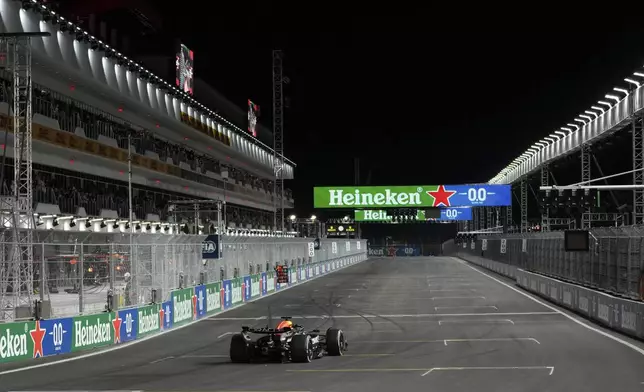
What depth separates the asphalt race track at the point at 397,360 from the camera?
51.1 ft

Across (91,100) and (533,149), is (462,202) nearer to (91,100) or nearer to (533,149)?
(533,149)

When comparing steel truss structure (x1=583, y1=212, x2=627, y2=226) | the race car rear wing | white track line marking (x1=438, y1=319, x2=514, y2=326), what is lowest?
white track line marking (x1=438, y1=319, x2=514, y2=326)

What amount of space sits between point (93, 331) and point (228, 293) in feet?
48.1

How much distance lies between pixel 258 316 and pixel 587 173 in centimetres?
2339

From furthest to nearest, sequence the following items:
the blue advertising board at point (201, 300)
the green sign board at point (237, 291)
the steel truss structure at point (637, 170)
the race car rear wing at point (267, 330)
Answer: the green sign board at point (237, 291), the steel truss structure at point (637, 170), the blue advertising board at point (201, 300), the race car rear wing at point (267, 330)

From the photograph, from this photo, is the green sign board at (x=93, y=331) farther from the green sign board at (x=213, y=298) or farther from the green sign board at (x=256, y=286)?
the green sign board at (x=256, y=286)

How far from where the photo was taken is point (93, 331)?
22578 mm

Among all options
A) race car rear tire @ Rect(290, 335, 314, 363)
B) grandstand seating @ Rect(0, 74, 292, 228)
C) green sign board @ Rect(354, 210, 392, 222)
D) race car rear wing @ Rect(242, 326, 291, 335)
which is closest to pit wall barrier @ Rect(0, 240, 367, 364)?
race car rear wing @ Rect(242, 326, 291, 335)

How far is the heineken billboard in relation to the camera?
67.8m

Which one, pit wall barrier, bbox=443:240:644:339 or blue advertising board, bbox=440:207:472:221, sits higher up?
blue advertising board, bbox=440:207:472:221

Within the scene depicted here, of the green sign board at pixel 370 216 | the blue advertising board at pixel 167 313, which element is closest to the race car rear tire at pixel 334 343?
the blue advertising board at pixel 167 313

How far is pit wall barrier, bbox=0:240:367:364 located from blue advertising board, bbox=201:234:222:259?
3.81 ft

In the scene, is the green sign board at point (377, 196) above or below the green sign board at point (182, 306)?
above

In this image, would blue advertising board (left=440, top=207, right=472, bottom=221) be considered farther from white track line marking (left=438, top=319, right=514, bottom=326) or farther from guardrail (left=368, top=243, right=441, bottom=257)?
white track line marking (left=438, top=319, right=514, bottom=326)
